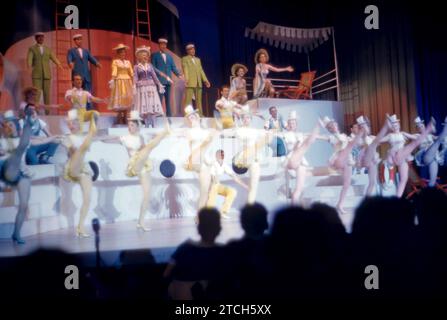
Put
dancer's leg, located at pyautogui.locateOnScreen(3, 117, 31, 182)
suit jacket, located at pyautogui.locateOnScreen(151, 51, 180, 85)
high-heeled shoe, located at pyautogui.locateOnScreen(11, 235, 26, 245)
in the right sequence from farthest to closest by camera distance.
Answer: suit jacket, located at pyautogui.locateOnScreen(151, 51, 180, 85) < high-heeled shoe, located at pyautogui.locateOnScreen(11, 235, 26, 245) < dancer's leg, located at pyautogui.locateOnScreen(3, 117, 31, 182)

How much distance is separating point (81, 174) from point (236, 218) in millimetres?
2125

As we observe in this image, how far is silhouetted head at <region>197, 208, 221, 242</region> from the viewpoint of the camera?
2.84m

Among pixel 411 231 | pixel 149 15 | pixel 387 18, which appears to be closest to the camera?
pixel 411 231

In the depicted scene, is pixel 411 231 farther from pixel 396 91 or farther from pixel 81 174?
pixel 396 91

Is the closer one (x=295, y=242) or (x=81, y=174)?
(x=295, y=242)

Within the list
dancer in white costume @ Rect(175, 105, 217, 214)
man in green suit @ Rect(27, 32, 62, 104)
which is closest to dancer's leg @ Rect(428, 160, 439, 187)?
dancer in white costume @ Rect(175, 105, 217, 214)

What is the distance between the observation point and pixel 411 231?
281 cm

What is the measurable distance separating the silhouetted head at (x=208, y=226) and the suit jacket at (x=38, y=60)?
4.76m

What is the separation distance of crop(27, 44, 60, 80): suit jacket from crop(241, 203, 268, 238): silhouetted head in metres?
4.71

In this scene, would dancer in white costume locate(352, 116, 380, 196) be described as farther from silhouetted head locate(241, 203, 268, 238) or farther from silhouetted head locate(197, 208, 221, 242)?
silhouetted head locate(197, 208, 221, 242)

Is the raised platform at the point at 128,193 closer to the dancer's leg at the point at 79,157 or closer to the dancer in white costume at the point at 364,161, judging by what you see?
the dancer in white costume at the point at 364,161

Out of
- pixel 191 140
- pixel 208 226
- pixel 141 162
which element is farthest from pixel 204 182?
pixel 208 226
